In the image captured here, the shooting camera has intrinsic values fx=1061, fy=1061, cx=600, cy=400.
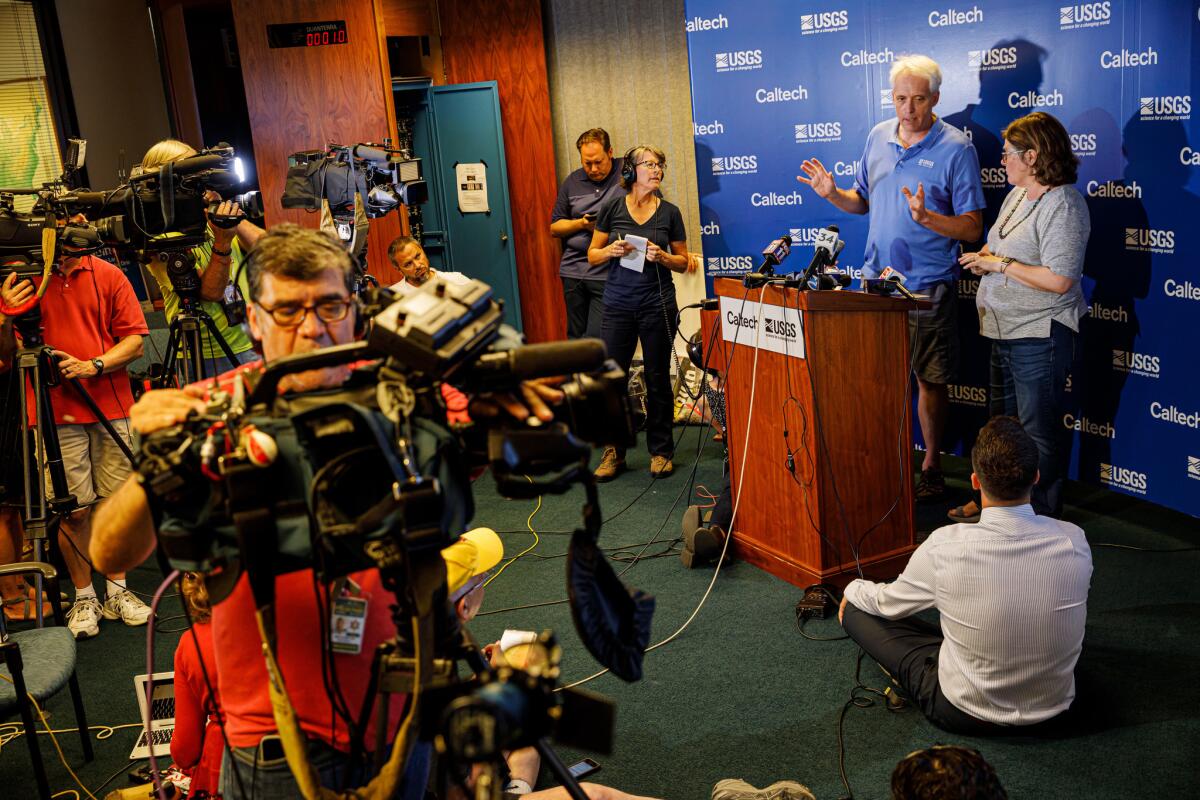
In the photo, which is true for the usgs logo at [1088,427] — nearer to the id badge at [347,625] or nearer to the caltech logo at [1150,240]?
the caltech logo at [1150,240]

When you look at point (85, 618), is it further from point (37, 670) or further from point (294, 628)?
point (294, 628)

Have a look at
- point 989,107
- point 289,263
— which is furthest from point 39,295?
point 989,107

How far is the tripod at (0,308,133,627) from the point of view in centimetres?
382

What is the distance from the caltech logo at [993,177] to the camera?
15.9 ft

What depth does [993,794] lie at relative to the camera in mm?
1870

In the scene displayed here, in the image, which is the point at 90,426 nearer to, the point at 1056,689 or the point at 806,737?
the point at 806,737

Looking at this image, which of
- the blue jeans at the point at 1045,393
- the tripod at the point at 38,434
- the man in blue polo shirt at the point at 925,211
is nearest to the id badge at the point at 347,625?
the tripod at the point at 38,434

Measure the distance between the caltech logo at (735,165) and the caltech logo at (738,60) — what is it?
0.46 metres

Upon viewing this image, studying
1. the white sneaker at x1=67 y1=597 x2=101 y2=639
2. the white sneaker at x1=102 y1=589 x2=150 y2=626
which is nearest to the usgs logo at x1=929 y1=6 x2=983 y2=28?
the white sneaker at x1=102 y1=589 x2=150 y2=626

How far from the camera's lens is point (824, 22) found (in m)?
5.32

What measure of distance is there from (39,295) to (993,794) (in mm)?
3464

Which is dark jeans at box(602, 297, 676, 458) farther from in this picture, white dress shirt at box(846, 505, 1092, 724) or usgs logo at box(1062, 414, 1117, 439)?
white dress shirt at box(846, 505, 1092, 724)

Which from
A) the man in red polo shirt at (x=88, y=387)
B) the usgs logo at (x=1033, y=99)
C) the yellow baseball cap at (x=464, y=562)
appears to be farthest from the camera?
the usgs logo at (x=1033, y=99)

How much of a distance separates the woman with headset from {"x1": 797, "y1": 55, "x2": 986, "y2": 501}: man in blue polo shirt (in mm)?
811
